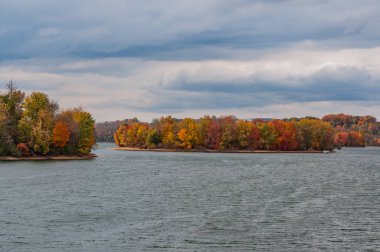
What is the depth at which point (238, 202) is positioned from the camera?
53969mm

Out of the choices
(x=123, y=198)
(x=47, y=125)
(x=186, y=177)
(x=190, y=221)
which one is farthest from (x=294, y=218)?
(x=47, y=125)

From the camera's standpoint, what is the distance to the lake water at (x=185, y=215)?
115 feet

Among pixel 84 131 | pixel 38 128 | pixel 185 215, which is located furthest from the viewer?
pixel 84 131

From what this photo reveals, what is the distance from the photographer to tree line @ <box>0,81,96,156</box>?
126 meters

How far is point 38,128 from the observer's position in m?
127

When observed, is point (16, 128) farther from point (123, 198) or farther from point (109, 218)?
point (109, 218)

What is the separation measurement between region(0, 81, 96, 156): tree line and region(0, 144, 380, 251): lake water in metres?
53.2

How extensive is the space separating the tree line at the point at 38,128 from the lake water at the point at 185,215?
53196mm

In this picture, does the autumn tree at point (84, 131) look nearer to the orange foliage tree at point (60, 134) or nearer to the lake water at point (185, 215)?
the orange foliage tree at point (60, 134)

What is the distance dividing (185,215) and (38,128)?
9041 cm

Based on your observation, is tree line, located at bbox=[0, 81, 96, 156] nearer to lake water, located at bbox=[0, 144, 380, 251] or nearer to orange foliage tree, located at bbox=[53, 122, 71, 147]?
orange foliage tree, located at bbox=[53, 122, 71, 147]

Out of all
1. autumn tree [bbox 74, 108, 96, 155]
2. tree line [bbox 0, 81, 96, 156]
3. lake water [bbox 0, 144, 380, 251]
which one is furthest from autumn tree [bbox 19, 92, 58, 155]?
lake water [bbox 0, 144, 380, 251]

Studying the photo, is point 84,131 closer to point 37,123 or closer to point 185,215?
point 37,123

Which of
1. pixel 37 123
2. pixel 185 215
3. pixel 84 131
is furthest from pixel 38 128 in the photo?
pixel 185 215
